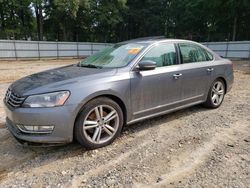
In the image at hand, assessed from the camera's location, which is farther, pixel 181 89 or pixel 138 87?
pixel 181 89

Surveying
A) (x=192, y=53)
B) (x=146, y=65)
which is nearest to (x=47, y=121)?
(x=146, y=65)

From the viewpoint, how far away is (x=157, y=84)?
3.58 meters

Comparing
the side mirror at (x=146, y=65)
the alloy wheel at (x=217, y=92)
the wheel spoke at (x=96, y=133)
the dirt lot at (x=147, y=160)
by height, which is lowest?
the dirt lot at (x=147, y=160)

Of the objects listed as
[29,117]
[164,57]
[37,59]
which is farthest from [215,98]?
[37,59]

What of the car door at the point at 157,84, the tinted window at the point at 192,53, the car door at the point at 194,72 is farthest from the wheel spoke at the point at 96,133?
the tinted window at the point at 192,53

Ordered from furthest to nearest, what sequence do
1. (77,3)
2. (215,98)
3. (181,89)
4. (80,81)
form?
(77,3) → (215,98) → (181,89) → (80,81)

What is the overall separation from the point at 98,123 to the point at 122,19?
109 feet

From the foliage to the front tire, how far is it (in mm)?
24309

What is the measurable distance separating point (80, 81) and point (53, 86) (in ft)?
1.12

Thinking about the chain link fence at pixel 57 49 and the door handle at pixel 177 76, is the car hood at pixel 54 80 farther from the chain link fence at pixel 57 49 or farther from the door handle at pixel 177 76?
the chain link fence at pixel 57 49

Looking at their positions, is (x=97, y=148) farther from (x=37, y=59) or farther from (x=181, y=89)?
(x=37, y=59)

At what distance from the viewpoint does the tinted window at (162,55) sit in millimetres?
3670

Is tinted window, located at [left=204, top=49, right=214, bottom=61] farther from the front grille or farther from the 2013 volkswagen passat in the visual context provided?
the front grille

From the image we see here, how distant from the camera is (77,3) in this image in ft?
81.9
